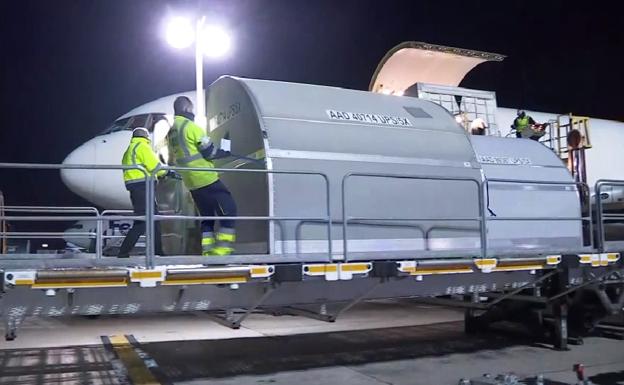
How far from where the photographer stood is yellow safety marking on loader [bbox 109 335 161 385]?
7.55 m

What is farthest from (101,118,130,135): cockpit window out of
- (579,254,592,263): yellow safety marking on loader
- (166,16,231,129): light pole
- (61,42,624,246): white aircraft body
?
(579,254,592,263): yellow safety marking on loader

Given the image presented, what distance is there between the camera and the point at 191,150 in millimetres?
6855

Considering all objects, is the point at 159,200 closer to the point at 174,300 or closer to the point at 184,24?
the point at 174,300

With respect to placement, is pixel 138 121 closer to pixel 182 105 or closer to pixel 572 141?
pixel 182 105

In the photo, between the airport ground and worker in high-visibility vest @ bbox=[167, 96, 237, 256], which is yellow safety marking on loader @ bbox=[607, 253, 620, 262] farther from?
worker in high-visibility vest @ bbox=[167, 96, 237, 256]

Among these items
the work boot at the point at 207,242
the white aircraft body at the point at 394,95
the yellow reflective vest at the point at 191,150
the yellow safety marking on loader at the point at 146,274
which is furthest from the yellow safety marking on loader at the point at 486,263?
the yellow safety marking on loader at the point at 146,274

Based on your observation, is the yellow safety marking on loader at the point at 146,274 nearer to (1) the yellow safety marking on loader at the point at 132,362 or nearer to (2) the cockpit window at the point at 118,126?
(1) the yellow safety marking on loader at the point at 132,362

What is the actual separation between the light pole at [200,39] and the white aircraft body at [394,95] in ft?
3.41

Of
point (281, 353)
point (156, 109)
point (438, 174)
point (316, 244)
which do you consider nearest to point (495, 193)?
point (438, 174)

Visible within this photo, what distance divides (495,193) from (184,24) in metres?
6.18

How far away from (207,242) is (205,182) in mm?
638

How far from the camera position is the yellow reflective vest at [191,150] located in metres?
6.73

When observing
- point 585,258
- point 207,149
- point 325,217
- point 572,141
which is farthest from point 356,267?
point 572,141

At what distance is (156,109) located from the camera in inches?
604
